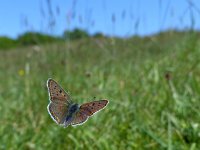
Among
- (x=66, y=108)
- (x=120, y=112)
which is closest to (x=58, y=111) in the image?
(x=66, y=108)

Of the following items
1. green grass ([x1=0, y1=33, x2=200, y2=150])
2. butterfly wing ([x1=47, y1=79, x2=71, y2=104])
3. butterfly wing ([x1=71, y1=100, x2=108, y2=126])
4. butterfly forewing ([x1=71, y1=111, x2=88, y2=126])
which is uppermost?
butterfly wing ([x1=47, y1=79, x2=71, y2=104])

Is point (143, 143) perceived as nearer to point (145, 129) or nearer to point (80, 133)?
point (145, 129)

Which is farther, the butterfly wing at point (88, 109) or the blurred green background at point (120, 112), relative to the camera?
the blurred green background at point (120, 112)

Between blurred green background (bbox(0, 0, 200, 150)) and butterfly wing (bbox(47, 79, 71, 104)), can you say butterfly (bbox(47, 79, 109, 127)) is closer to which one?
butterfly wing (bbox(47, 79, 71, 104))

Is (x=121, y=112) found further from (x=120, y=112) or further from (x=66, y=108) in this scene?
(x=66, y=108)

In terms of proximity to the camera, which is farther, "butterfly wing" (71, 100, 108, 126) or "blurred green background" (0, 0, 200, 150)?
"blurred green background" (0, 0, 200, 150)

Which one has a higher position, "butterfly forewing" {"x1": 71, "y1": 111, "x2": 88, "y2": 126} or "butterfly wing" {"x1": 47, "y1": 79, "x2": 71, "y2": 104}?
"butterfly wing" {"x1": 47, "y1": 79, "x2": 71, "y2": 104}

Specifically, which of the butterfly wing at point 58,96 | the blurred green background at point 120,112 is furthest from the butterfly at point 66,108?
the blurred green background at point 120,112

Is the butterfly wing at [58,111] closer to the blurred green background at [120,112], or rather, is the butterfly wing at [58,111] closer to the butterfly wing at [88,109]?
the butterfly wing at [88,109]

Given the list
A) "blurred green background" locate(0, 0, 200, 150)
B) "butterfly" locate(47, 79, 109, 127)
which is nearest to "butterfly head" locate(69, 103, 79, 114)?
"butterfly" locate(47, 79, 109, 127)
